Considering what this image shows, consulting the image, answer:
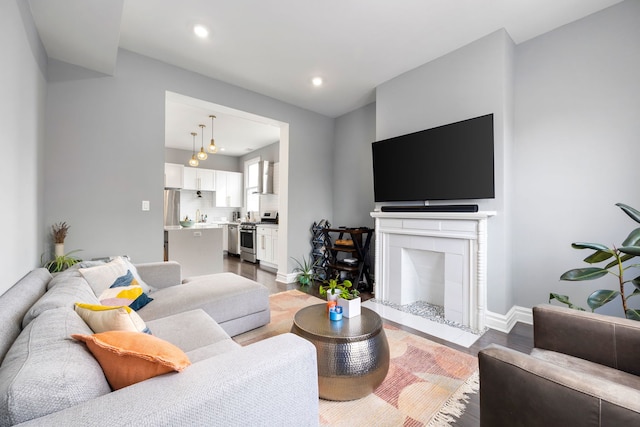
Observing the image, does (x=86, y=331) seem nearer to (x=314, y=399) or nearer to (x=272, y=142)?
(x=314, y=399)

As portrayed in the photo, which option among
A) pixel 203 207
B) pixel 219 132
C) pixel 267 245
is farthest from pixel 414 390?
pixel 203 207

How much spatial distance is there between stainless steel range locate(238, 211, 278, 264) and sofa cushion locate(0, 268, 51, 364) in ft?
14.2

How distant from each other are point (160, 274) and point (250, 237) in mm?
3659

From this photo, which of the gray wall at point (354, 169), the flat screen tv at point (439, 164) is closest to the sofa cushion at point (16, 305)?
the flat screen tv at point (439, 164)

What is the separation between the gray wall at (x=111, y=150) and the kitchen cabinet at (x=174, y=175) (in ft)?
12.2

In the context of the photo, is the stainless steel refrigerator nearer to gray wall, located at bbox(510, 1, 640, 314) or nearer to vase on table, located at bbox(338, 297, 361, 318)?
vase on table, located at bbox(338, 297, 361, 318)

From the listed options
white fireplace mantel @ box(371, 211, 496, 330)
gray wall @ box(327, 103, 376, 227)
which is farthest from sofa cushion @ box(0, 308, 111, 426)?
gray wall @ box(327, 103, 376, 227)

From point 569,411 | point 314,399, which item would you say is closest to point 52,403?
point 314,399

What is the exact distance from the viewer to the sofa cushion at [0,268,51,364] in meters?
1.02

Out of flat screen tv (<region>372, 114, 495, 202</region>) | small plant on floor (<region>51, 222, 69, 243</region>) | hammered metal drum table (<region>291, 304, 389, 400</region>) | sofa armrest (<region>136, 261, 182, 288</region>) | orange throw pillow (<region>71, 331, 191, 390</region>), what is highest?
flat screen tv (<region>372, 114, 495, 202</region>)

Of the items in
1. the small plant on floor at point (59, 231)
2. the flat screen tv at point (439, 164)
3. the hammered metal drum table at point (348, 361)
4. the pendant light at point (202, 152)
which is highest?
the pendant light at point (202, 152)

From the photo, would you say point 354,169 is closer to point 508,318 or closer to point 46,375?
point 508,318

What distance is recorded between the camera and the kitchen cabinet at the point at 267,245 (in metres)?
5.44

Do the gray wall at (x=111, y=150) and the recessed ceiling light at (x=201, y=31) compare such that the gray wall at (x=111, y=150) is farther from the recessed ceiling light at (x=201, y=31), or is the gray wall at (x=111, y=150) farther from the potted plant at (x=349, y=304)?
the potted plant at (x=349, y=304)
